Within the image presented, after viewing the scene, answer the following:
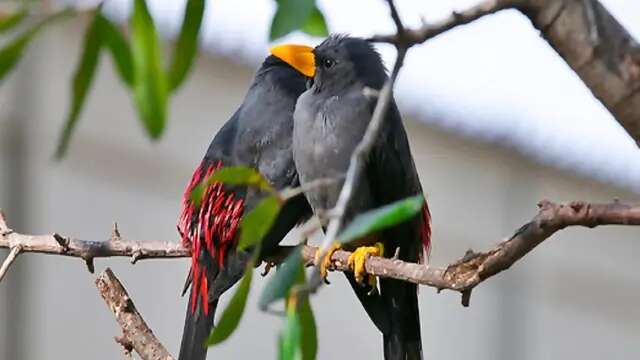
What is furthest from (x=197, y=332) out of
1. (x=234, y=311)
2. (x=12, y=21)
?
(x=12, y=21)

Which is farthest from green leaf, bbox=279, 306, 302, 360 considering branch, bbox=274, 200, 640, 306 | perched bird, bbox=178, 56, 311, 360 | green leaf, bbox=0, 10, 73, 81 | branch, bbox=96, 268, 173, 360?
perched bird, bbox=178, 56, 311, 360

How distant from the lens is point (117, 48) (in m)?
1.07

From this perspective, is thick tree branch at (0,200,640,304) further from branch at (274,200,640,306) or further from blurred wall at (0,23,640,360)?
blurred wall at (0,23,640,360)

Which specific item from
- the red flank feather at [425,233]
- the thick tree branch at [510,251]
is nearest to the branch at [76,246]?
the thick tree branch at [510,251]

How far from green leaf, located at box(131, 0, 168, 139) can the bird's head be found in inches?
67.5

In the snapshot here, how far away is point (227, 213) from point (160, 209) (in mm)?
2239

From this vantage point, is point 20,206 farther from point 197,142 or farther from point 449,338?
point 449,338

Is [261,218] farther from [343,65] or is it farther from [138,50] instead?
[343,65]

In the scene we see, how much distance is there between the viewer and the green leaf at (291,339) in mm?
1088

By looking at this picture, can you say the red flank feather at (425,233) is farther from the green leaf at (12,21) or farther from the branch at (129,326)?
the green leaf at (12,21)

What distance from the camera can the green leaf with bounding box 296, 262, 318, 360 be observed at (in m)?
1.14

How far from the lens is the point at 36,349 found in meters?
4.88

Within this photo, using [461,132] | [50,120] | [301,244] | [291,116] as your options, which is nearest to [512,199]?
[461,132]

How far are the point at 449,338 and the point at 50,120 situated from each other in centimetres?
187
